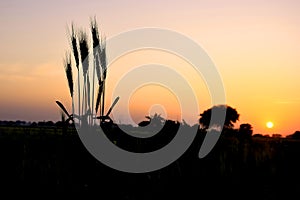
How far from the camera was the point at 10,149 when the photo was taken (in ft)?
21.3

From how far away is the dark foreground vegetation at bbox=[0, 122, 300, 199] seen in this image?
5.23 meters

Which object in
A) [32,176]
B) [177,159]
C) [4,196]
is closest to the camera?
[4,196]

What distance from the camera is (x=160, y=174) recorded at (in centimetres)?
555

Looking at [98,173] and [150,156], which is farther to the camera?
[150,156]

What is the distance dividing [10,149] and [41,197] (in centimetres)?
172

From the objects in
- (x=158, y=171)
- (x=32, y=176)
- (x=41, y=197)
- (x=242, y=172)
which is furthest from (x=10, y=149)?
(x=242, y=172)

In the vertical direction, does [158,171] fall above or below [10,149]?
below

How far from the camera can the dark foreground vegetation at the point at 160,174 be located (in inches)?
206

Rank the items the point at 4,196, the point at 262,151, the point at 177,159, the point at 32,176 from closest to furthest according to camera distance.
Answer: the point at 4,196 < the point at 32,176 < the point at 177,159 < the point at 262,151

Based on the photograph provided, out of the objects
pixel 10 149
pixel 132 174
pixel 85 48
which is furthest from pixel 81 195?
pixel 85 48

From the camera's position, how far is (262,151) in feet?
21.1

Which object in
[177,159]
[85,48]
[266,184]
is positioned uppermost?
[85,48]

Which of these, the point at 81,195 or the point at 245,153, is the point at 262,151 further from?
the point at 81,195

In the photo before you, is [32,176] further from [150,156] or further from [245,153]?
[245,153]
